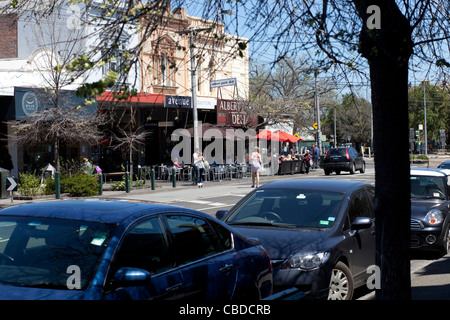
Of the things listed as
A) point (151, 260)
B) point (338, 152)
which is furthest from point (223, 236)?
point (338, 152)

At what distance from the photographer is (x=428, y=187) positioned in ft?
38.0

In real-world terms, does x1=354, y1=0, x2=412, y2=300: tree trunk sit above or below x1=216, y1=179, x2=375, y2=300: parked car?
above

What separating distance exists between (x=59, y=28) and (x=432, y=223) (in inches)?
854

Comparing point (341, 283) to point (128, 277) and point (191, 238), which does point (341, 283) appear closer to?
point (191, 238)

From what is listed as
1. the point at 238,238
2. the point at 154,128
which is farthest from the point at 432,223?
the point at 154,128

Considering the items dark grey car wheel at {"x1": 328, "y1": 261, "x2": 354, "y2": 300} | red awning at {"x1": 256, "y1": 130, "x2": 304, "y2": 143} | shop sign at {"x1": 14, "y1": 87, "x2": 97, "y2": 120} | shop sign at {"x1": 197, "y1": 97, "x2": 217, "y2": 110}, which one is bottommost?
dark grey car wheel at {"x1": 328, "y1": 261, "x2": 354, "y2": 300}

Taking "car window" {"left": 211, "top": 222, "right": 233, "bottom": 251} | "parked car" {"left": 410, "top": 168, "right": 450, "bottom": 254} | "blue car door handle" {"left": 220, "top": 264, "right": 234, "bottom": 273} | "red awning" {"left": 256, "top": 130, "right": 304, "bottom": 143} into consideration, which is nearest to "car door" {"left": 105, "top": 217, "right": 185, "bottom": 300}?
Result: "blue car door handle" {"left": 220, "top": 264, "right": 234, "bottom": 273}

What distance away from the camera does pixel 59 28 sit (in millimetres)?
26641

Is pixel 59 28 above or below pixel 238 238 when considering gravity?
above

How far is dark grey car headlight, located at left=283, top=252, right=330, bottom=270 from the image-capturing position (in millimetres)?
6289

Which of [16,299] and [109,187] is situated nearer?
[16,299]

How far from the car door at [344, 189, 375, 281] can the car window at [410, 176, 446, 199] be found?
3.80m

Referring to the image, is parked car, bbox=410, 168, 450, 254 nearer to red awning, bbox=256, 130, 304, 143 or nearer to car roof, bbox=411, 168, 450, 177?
car roof, bbox=411, 168, 450, 177

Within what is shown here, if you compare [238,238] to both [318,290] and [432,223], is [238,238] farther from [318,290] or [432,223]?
[432,223]
